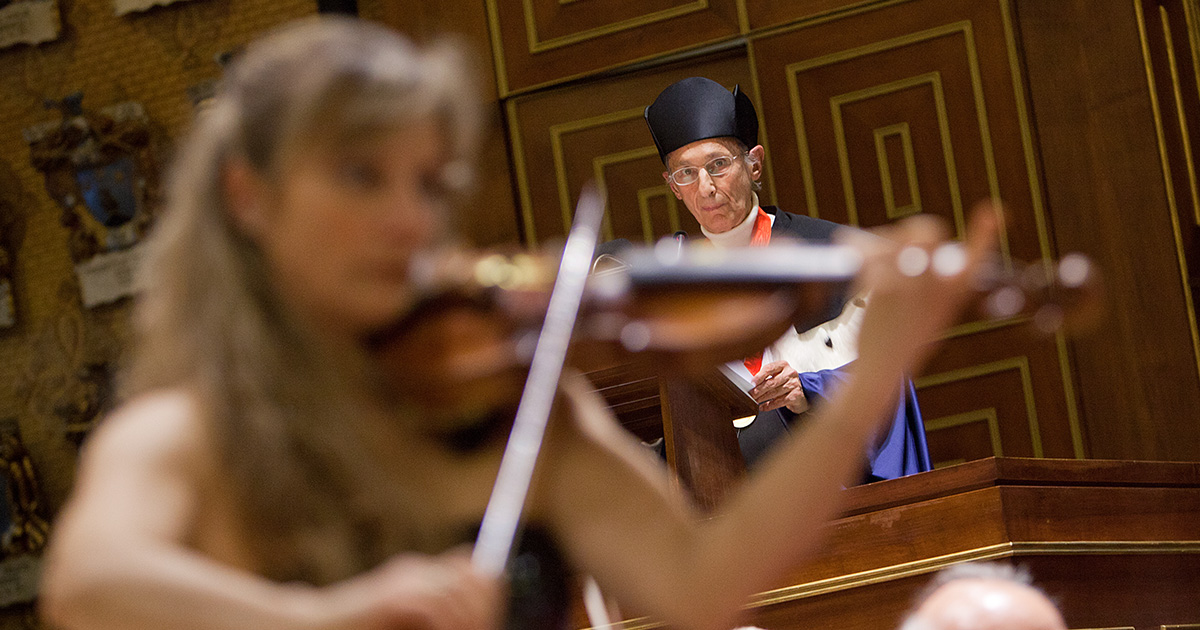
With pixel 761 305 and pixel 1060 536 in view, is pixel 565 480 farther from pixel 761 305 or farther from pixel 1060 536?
pixel 1060 536

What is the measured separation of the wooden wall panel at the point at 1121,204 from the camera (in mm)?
5195

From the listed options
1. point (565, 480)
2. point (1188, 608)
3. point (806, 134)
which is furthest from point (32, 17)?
point (565, 480)

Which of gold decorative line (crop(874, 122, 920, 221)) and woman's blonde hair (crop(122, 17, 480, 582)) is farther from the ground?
gold decorative line (crop(874, 122, 920, 221))

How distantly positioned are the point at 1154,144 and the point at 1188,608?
271 cm

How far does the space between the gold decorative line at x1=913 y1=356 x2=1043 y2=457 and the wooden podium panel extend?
2247 millimetres

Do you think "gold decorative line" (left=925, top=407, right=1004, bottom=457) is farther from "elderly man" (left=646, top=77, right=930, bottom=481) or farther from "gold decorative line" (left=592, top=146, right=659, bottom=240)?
"gold decorative line" (left=592, top=146, right=659, bottom=240)

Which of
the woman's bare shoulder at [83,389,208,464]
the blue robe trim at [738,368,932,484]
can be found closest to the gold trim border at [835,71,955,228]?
the blue robe trim at [738,368,932,484]

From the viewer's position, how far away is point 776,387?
3744 mm

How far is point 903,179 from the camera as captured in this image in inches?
222

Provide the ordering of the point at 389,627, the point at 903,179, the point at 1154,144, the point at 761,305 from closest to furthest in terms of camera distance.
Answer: the point at 389,627 < the point at 761,305 < the point at 1154,144 < the point at 903,179

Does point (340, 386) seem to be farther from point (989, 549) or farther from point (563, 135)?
point (563, 135)

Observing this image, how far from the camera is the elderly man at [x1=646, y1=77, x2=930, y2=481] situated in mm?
4371

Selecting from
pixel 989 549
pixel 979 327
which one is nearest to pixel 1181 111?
pixel 979 327

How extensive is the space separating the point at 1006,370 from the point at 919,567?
2.69 metres
